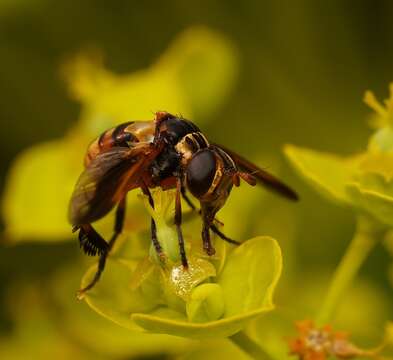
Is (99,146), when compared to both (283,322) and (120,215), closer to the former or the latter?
(120,215)

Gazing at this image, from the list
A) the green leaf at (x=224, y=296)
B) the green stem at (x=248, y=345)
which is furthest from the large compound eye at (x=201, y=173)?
the green stem at (x=248, y=345)

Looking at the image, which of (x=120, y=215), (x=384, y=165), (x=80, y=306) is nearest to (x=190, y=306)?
(x=120, y=215)

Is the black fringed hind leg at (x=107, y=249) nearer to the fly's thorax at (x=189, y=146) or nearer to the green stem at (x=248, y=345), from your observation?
the fly's thorax at (x=189, y=146)

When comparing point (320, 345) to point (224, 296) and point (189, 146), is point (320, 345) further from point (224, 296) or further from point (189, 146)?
point (189, 146)

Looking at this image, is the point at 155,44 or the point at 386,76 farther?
the point at 155,44

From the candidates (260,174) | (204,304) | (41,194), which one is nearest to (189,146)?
(260,174)

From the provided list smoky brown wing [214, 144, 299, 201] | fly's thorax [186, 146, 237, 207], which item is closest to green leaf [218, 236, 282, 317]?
fly's thorax [186, 146, 237, 207]
